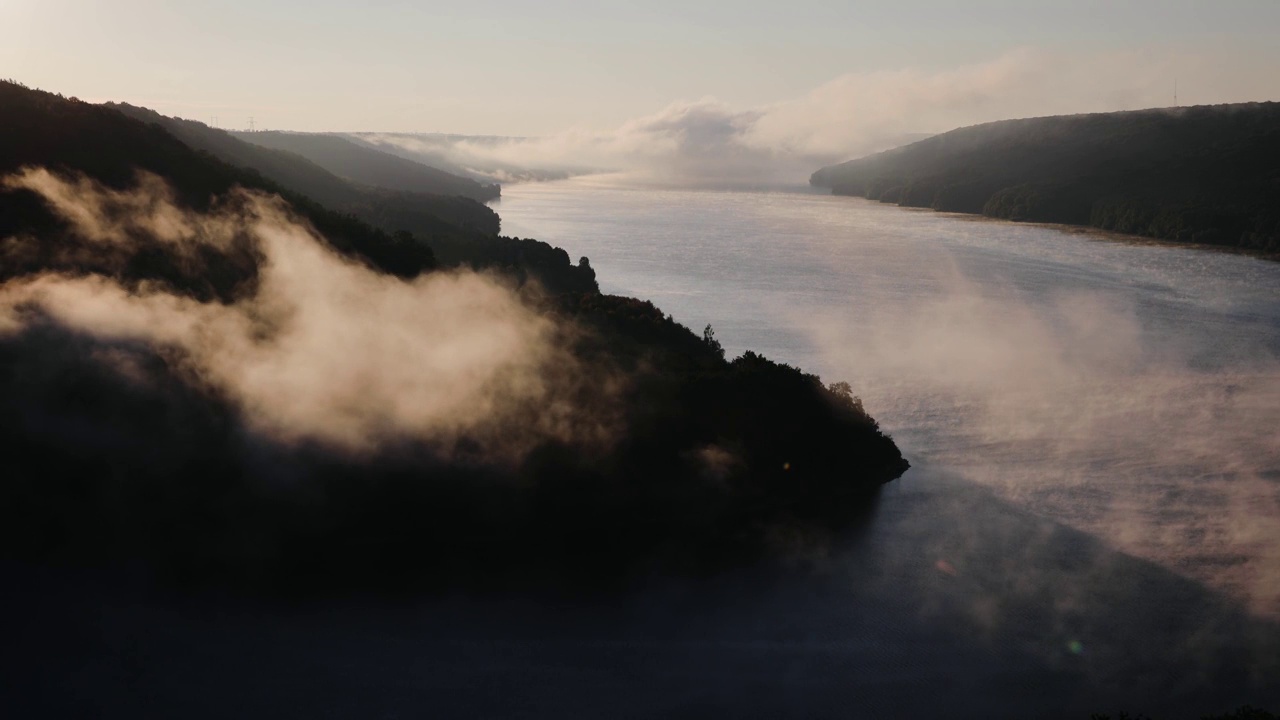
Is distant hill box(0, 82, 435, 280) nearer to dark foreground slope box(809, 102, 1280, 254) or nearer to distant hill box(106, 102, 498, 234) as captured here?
distant hill box(106, 102, 498, 234)

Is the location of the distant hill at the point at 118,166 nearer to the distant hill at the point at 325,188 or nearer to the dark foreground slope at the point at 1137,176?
the distant hill at the point at 325,188

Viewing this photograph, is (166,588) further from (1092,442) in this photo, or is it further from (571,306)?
(1092,442)

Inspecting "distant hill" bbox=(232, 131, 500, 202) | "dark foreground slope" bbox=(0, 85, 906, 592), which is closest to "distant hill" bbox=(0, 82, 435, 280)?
"dark foreground slope" bbox=(0, 85, 906, 592)

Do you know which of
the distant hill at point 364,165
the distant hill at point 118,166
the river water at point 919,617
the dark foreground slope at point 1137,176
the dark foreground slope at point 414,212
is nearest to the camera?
the river water at point 919,617

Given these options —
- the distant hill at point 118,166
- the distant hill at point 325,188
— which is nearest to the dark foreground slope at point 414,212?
the distant hill at point 325,188

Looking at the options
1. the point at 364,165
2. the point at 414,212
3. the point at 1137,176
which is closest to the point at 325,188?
the point at 414,212

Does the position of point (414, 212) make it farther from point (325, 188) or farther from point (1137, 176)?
point (1137, 176)

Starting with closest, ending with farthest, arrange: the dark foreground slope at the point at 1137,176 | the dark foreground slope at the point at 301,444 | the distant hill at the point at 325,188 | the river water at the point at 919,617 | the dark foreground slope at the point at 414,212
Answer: the river water at the point at 919,617, the dark foreground slope at the point at 301,444, the dark foreground slope at the point at 414,212, the distant hill at the point at 325,188, the dark foreground slope at the point at 1137,176
